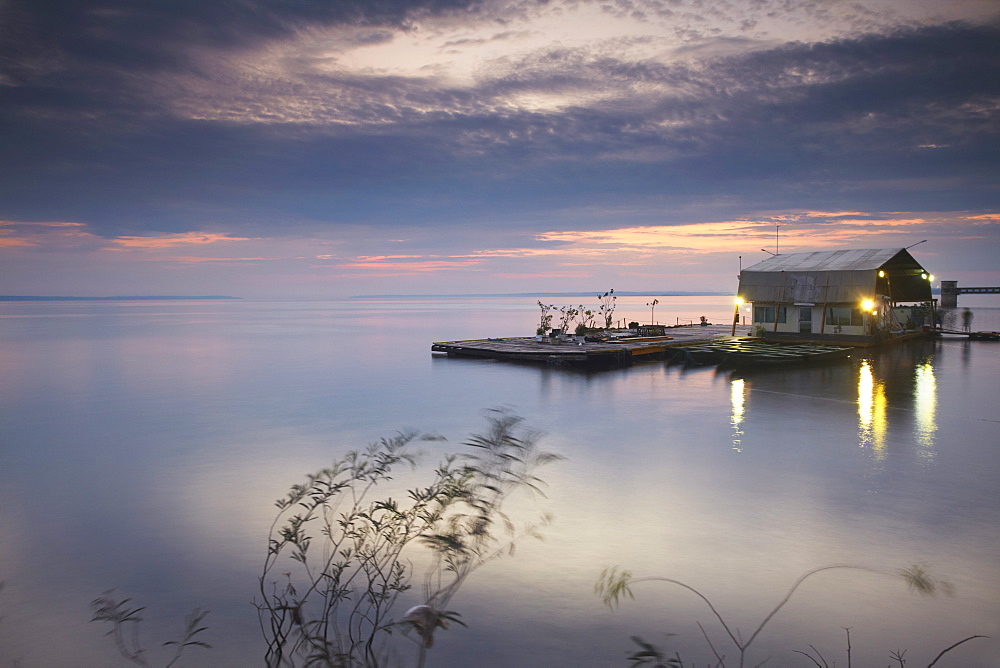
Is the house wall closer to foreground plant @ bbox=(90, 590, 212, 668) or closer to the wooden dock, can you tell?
the wooden dock

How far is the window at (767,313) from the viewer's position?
128 feet

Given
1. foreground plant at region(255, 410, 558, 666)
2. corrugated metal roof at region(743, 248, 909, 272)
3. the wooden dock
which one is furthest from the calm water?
corrugated metal roof at region(743, 248, 909, 272)

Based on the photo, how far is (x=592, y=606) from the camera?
27.2 feet

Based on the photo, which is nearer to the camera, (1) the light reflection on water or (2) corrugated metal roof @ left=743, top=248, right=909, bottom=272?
(1) the light reflection on water

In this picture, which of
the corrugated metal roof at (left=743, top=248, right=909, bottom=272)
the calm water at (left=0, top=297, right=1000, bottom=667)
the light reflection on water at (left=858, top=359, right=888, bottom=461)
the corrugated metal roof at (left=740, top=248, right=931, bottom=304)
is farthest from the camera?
the corrugated metal roof at (left=743, top=248, right=909, bottom=272)

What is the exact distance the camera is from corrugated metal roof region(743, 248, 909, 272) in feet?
120

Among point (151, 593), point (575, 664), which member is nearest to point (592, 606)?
point (575, 664)

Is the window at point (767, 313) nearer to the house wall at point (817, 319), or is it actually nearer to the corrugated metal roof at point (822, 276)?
the house wall at point (817, 319)

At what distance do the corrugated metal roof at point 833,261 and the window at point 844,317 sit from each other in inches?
96.6

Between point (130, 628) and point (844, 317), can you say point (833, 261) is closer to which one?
point (844, 317)

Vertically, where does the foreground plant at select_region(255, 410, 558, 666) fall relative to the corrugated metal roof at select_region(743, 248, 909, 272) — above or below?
below

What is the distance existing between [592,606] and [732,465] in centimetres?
801

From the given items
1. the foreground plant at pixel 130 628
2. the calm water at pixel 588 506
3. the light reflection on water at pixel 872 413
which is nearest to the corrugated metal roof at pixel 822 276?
the light reflection on water at pixel 872 413

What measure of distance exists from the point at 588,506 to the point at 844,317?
3165cm
